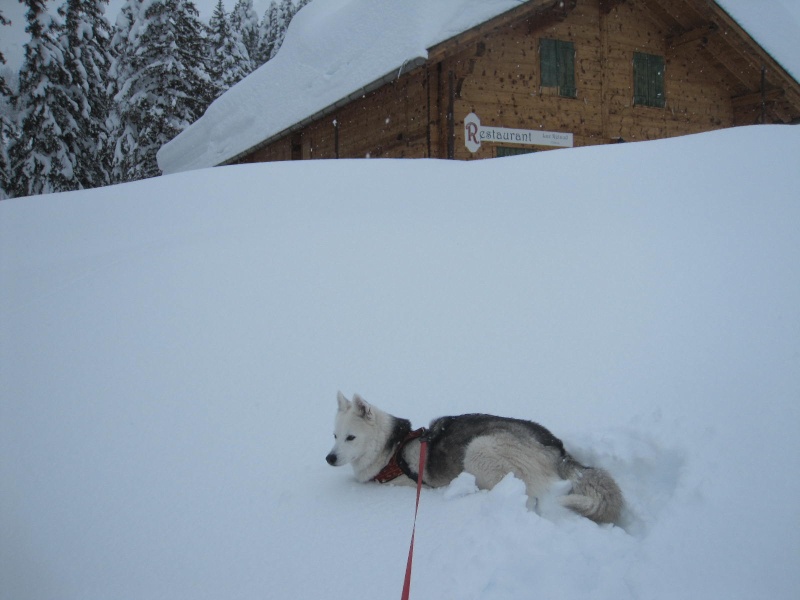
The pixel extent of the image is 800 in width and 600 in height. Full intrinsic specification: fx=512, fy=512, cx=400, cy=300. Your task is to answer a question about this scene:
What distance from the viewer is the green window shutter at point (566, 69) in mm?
14648

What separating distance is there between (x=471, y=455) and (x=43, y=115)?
26994 mm

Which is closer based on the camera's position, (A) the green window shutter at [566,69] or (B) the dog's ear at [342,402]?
(B) the dog's ear at [342,402]

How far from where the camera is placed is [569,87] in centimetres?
1476

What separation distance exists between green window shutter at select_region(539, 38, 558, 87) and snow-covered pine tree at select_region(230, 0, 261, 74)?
3469 centimetres

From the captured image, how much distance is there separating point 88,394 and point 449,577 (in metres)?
3.83

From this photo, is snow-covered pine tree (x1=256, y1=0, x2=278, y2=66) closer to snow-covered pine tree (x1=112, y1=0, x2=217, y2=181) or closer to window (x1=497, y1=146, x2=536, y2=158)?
snow-covered pine tree (x1=112, y1=0, x2=217, y2=181)

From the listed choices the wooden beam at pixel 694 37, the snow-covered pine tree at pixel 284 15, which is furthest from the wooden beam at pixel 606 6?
the snow-covered pine tree at pixel 284 15

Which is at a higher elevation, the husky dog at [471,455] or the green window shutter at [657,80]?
the green window shutter at [657,80]

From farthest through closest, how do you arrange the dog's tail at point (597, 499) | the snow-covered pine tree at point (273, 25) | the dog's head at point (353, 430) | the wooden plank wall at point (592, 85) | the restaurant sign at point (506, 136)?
the snow-covered pine tree at point (273, 25), the wooden plank wall at point (592, 85), the restaurant sign at point (506, 136), the dog's head at point (353, 430), the dog's tail at point (597, 499)

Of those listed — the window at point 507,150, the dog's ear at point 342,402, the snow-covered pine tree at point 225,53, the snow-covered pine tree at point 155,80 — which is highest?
the snow-covered pine tree at point 225,53

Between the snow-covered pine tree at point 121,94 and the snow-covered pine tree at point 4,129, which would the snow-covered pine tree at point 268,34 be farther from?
the snow-covered pine tree at point 4,129

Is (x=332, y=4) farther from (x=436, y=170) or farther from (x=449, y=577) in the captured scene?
(x=449, y=577)

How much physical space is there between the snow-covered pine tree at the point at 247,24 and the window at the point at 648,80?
35.3 meters

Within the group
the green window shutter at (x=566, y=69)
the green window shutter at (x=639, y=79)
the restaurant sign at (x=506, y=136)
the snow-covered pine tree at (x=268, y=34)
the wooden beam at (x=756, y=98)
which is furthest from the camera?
the snow-covered pine tree at (x=268, y=34)
